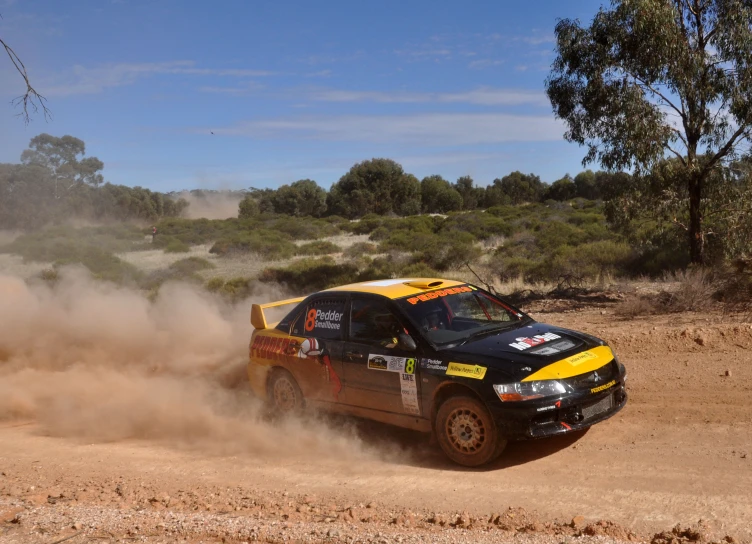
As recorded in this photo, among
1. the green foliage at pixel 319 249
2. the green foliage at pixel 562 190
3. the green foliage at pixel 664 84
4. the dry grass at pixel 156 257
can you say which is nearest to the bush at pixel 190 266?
the dry grass at pixel 156 257

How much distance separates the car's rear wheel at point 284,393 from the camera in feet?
25.0

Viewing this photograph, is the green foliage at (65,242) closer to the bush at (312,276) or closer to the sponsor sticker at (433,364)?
the bush at (312,276)

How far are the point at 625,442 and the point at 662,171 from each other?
8.65 m

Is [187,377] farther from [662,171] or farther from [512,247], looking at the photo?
[512,247]

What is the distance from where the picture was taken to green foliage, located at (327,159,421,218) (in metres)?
61.3

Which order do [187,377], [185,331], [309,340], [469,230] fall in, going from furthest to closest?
[469,230] → [185,331] → [187,377] → [309,340]

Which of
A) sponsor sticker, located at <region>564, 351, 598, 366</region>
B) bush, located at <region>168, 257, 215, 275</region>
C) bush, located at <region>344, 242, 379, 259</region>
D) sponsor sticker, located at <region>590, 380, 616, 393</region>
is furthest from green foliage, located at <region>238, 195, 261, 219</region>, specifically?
A: sponsor sticker, located at <region>590, 380, 616, 393</region>

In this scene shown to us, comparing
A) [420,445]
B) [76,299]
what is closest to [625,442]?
[420,445]

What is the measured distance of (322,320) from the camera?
24.7 feet

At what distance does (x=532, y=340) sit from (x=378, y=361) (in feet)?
4.85

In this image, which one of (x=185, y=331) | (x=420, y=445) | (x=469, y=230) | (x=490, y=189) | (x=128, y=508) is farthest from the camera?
(x=490, y=189)

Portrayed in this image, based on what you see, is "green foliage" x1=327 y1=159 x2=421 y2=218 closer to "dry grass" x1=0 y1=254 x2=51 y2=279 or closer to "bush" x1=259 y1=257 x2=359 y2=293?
"dry grass" x1=0 y1=254 x2=51 y2=279

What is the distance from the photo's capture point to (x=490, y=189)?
220 feet

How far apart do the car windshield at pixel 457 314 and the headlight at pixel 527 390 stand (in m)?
0.82
